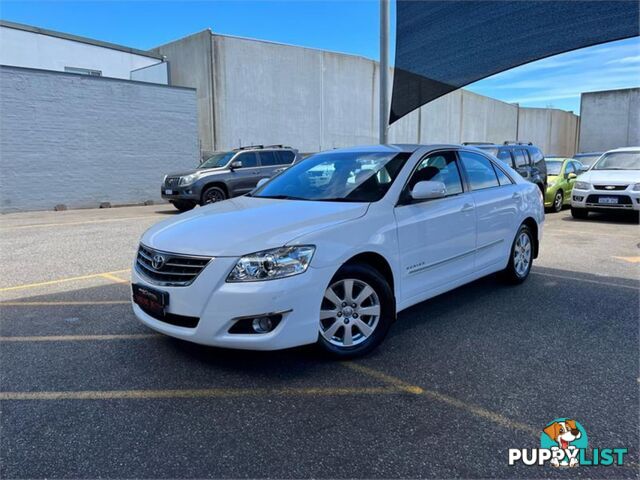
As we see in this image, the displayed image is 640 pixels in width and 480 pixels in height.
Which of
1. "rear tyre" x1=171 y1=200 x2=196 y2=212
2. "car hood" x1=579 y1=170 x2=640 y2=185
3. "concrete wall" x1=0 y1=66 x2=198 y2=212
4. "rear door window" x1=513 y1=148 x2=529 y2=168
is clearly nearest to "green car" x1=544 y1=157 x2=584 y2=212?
"rear door window" x1=513 y1=148 x2=529 y2=168

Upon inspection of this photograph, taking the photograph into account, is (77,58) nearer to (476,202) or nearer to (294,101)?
(294,101)

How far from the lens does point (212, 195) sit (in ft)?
45.8

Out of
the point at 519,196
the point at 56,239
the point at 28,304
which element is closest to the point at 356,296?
the point at 519,196

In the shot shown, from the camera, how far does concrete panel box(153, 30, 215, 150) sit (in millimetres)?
21750

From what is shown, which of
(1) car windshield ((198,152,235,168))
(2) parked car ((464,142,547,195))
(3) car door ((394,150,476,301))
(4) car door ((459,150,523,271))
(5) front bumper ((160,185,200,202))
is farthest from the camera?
(1) car windshield ((198,152,235,168))

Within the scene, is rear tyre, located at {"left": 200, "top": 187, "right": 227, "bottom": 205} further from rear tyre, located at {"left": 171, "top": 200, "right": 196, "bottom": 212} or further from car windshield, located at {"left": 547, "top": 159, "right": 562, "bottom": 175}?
car windshield, located at {"left": 547, "top": 159, "right": 562, "bottom": 175}

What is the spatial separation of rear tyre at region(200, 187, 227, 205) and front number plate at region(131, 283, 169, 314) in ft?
33.5

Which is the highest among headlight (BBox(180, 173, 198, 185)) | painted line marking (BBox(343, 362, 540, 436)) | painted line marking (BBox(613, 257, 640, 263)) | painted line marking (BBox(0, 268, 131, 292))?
headlight (BBox(180, 173, 198, 185))

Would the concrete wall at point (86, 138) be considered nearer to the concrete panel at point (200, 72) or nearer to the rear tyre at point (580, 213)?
the concrete panel at point (200, 72)

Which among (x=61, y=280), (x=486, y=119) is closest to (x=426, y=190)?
(x=61, y=280)

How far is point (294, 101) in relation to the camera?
24.9 m

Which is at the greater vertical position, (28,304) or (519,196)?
(519,196)

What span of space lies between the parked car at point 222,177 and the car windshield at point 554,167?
7.90 meters

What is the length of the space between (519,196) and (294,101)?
20.7 m
